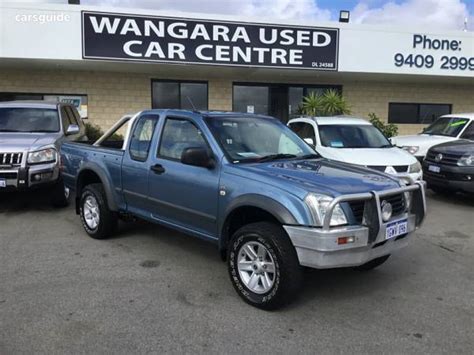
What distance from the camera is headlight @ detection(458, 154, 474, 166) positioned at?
Answer: 866 centimetres

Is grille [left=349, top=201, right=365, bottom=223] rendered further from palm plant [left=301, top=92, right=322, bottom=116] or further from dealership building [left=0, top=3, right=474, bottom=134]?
palm plant [left=301, top=92, right=322, bottom=116]

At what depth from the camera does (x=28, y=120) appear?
8.88 meters

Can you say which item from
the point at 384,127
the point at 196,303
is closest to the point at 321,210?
the point at 196,303

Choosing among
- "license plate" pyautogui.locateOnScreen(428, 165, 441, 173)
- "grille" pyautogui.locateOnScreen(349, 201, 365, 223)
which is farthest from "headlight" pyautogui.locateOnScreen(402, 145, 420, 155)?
"grille" pyautogui.locateOnScreen(349, 201, 365, 223)

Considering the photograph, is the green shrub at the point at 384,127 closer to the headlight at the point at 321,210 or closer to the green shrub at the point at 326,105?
the green shrub at the point at 326,105

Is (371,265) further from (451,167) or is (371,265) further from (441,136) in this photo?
(441,136)

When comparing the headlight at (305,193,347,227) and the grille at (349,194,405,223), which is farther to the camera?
the grille at (349,194,405,223)

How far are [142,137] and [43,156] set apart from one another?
2777 mm

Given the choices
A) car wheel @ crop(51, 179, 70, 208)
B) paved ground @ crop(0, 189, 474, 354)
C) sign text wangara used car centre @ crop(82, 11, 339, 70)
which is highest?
sign text wangara used car centre @ crop(82, 11, 339, 70)

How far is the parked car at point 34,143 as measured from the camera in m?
7.27

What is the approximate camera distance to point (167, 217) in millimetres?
5172

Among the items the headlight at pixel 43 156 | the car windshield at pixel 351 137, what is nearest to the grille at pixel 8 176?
the headlight at pixel 43 156

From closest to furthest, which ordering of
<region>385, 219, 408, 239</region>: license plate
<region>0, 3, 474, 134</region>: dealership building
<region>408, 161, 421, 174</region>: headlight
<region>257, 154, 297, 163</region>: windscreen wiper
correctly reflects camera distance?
<region>385, 219, 408, 239</region>: license plate < <region>257, 154, 297, 163</region>: windscreen wiper < <region>408, 161, 421, 174</region>: headlight < <region>0, 3, 474, 134</region>: dealership building

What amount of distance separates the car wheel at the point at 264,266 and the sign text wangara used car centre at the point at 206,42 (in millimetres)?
9533
